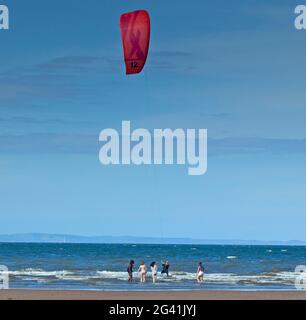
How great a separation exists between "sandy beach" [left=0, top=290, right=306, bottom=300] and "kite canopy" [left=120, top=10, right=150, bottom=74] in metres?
6.31

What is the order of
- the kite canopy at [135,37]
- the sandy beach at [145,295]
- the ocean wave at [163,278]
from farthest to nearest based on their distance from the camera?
the ocean wave at [163,278], the sandy beach at [145,295], the kite canopy at [135,37]

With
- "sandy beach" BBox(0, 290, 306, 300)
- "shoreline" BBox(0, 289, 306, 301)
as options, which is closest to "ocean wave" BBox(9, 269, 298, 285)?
"shoreline" BBox(0, 289, 306, 301)

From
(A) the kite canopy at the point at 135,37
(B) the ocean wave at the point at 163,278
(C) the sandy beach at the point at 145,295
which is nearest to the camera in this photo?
(A) the kite canopy at the point at 135,37

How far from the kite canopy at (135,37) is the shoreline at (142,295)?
6.32 m

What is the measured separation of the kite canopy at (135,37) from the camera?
24641 millimetres

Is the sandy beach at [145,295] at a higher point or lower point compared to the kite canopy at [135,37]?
lower

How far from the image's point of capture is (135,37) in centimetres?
2489

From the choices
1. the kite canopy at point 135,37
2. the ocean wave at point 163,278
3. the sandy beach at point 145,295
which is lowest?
the sandy beach at point 145,295

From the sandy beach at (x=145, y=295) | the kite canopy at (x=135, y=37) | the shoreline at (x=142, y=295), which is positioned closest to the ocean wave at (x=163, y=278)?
the shoreline at (x=142, y=295)

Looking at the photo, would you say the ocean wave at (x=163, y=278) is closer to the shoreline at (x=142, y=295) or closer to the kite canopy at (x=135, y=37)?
the shoreline at (x=142, y=295)

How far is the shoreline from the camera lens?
2498 centimetres

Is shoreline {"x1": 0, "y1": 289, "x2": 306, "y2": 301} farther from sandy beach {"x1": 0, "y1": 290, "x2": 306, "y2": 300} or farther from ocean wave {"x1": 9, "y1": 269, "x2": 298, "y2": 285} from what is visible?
ocean wave {"x1": 9, "y1": 269, "x2": 298, "y2": 285}
